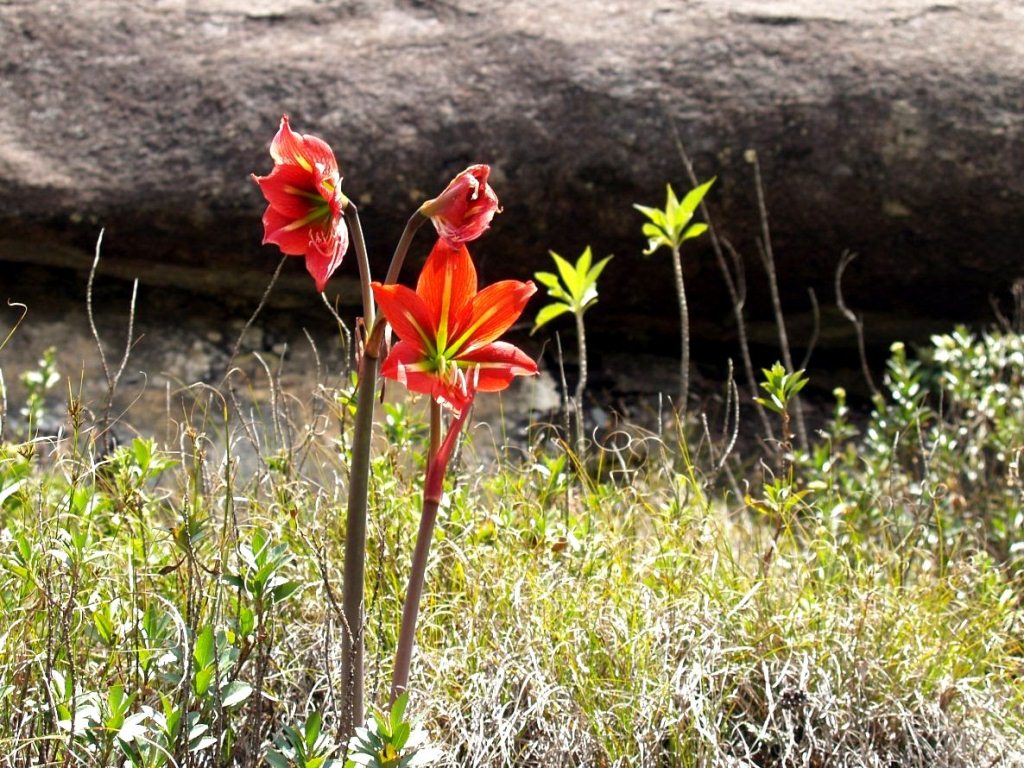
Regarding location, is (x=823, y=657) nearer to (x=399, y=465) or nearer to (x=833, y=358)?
(x=399, y=465)

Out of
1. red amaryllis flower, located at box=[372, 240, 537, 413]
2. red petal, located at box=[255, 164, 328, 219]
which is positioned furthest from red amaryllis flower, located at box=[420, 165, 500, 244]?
red petal, located at box=[255, 164, 328, 219]

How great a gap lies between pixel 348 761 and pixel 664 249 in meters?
2.15

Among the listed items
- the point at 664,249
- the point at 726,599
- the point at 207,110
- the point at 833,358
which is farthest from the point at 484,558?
the point at 833,358

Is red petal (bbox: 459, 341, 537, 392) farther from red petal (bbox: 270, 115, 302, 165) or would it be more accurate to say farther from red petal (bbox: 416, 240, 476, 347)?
red petal (bbox: 270, 115, 302, 165)

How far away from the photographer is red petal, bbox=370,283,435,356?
4.19ft

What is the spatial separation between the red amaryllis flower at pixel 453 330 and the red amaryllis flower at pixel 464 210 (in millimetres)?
17

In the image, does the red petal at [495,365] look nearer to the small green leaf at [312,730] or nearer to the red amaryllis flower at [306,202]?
the red amaryllis flower at [306,202]

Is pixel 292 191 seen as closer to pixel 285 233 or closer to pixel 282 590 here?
pixel 285 233

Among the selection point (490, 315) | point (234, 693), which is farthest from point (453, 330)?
point (234, 693)

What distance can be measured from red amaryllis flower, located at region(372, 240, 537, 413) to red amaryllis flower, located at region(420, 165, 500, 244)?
0.02 meters

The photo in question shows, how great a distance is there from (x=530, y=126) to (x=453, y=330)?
201cm

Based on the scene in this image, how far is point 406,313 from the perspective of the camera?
1.30m

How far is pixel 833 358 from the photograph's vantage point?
3707 millimetres

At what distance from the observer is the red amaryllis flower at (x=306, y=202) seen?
4.25 feet
